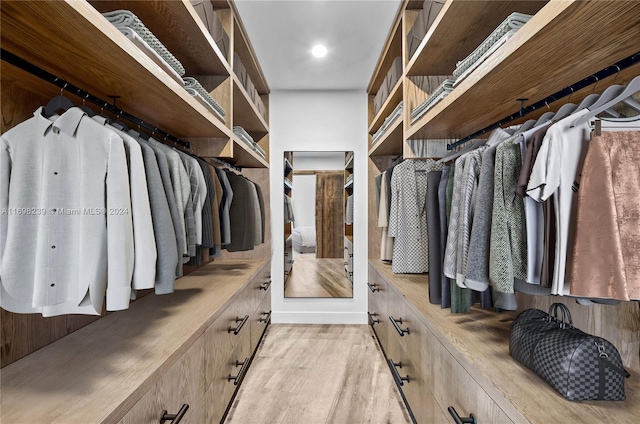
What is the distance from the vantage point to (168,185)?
4.12 feet

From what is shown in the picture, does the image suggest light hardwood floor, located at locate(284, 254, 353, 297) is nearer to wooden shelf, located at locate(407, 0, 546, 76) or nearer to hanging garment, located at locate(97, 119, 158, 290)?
wooden shelf, located at locate(407, 0, 546, 76)

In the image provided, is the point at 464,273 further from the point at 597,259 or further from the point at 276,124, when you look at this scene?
the point at 276,124

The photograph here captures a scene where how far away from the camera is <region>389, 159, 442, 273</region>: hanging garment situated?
88.4 inches

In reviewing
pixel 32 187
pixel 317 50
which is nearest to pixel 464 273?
pixel 32 187

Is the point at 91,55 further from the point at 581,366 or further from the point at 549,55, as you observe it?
the point at 581,366

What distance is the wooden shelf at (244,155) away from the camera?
2272 mm

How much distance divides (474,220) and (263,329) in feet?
7.89

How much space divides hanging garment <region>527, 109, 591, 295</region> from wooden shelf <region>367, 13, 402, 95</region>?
167 centimetres

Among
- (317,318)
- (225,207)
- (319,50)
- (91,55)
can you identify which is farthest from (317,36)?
(317,318)

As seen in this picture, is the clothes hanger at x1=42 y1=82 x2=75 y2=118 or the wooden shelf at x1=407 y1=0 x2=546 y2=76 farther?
the wooden shelf at x1=407 y1=0 x2=546 y2=76

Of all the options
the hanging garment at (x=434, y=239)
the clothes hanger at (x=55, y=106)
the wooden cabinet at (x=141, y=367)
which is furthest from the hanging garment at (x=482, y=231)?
the clothes hanger at (x=55, y=106)

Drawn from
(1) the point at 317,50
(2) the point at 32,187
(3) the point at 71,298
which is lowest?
(3) the point at 71,298

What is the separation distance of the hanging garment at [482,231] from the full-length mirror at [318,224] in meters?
2.35

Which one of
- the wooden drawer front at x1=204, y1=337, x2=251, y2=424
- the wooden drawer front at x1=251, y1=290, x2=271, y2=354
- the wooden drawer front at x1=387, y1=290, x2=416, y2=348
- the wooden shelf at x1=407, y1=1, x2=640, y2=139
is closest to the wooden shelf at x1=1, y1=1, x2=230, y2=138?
the wooden shelf at x1=407, y1=1, x2=640, y2=139
